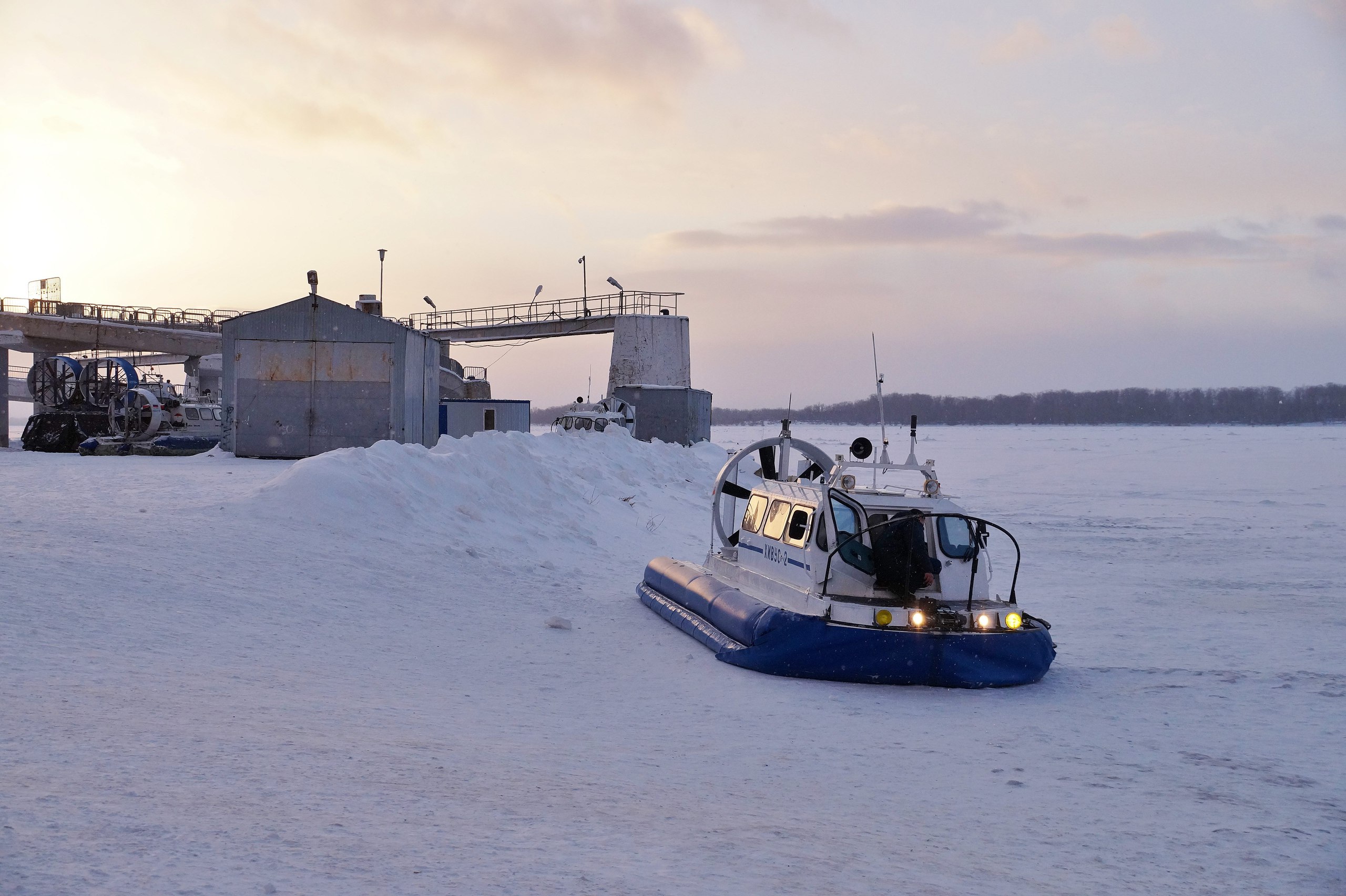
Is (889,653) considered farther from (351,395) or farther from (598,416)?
(598,416)

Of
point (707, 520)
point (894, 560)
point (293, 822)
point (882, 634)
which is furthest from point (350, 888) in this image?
point (707, 520)

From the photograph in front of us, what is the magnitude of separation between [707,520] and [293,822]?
18.8m

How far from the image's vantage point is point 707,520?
918 inches

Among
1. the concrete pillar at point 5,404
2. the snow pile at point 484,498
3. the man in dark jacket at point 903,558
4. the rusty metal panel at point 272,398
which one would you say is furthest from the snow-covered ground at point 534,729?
the concrete pillar at point 5,404

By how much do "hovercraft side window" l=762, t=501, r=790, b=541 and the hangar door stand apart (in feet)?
55.5

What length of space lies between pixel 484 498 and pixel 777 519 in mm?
6918

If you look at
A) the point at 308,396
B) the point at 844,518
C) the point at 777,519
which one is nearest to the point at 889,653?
the point at 844,518

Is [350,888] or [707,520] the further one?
[707,520]

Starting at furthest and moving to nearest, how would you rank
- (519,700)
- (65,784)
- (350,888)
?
(519,700) → (65,784) → (350,888)

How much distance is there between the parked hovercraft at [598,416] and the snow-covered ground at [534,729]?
861 inches

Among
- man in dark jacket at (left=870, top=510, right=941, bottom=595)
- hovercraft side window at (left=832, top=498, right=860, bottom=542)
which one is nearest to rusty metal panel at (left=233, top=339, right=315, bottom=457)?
hovercraft side window at (left=832, top=498, right=860, bottom=542)

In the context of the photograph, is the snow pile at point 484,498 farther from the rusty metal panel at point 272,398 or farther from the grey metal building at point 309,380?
the rusty metal panel at point 272,398

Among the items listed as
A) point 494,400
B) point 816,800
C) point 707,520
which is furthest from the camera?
point 494,400

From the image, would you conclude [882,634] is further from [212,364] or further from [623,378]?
[212,364]
